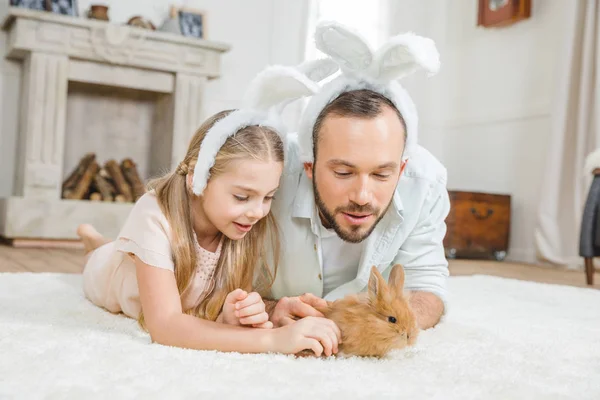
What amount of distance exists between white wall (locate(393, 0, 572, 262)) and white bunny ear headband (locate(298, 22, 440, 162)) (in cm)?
345

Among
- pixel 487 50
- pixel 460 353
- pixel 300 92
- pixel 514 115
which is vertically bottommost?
pixel 460 353

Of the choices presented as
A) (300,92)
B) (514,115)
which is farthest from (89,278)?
(514,115)

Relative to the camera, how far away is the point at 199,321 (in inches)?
47.2

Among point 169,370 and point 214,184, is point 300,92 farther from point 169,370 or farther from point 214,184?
point 169,370

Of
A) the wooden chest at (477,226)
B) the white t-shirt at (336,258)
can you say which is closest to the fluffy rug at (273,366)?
the white t-shirt at (336,258)

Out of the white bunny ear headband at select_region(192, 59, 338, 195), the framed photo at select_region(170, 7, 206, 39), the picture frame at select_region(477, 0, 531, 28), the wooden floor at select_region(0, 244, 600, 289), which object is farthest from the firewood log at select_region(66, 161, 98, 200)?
the picture frame at select_region(477, 0, 531, 28)

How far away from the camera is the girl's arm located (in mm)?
1149

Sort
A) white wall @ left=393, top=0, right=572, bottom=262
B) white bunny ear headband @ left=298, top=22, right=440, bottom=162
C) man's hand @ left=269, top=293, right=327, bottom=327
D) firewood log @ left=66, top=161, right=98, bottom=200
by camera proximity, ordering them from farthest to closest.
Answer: white wall @ left=393, top=0, right=572, bottom=262
firewood log @ left=66, top=161, right=98, bottom=200
white bunny ear headband @ left=298, top=22, right=440, bottom=162
man's hand @ left=269, top=293, right=327, bottom=327

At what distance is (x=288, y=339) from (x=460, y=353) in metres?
0.39

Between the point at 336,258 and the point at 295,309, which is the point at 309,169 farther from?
the point at 295,309

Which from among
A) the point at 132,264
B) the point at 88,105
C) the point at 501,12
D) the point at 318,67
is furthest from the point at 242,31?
the point at 132,264

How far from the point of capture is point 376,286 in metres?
1.17

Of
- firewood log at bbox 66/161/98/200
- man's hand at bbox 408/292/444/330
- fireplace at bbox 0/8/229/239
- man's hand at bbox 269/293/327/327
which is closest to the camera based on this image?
man's hand at bbox 269/293/327/327

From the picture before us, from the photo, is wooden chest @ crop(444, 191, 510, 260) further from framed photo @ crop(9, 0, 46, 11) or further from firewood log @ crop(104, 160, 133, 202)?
framed photo @ crop(9, 0, 46, 11)
